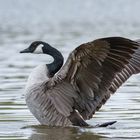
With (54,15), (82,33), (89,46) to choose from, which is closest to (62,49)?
(82,33)

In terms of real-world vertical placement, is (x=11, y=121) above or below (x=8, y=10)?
above

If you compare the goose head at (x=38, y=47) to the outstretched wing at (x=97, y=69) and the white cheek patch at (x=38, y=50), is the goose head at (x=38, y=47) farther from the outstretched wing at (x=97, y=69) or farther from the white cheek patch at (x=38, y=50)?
the outstretched wing at (x=97, y=69)

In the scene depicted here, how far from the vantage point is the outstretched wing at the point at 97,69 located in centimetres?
966

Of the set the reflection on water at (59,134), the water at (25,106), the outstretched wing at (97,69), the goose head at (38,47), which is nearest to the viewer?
the outstretched wing at (97,69)

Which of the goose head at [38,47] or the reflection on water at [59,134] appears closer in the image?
the reflection on water at [59,134]

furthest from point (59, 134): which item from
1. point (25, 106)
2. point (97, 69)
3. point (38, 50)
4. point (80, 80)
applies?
point (25, 106)

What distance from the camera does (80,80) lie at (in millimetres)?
10273

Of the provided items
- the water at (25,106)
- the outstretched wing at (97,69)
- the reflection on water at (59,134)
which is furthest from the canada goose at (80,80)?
the water at (25,106)

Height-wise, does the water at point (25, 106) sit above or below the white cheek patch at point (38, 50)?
below

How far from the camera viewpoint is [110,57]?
388 inches

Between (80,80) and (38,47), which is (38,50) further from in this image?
(80,80)

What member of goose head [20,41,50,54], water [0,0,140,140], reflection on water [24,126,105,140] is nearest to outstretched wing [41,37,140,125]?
reflection on water [24,126,105,140]

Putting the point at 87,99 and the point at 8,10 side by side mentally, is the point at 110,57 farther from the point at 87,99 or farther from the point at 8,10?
the point at 8,10

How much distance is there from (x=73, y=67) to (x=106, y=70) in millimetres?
461
